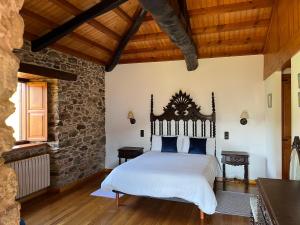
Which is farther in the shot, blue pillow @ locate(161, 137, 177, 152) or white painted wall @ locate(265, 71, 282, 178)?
blue pillow @ locate(161, 137, 177, 152)

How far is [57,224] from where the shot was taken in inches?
132

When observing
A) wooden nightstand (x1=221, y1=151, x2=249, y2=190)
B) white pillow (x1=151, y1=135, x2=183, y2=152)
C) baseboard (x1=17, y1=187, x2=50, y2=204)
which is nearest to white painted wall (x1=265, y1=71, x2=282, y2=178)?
wooden nightstand (x1=221, y1=151, x2=249, y2=190)

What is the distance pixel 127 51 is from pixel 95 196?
3563mm

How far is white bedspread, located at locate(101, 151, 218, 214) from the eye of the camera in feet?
11.0

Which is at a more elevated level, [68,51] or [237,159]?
[68,51]

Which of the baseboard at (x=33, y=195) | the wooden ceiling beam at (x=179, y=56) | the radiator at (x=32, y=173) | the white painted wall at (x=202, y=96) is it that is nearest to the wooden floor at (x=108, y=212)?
the baseboard at (x=33, y=195)

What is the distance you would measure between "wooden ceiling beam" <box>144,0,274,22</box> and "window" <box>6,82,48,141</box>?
10.7 feet

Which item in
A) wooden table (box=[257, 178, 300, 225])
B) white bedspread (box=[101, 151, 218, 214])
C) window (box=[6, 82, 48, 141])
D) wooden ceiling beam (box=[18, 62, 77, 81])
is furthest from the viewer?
window (box=[6, 82, 48, 141])

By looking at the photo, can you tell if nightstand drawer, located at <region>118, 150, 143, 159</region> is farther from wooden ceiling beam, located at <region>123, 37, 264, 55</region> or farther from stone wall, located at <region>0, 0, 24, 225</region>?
stone wall, located at <region>0, 0, 24, 225</region>

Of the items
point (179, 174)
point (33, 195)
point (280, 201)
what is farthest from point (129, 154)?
point (280, 201)

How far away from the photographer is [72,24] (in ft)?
12.8

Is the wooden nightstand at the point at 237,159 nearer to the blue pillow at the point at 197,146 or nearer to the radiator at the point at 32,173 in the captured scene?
the blue pillow at the point at 197,146

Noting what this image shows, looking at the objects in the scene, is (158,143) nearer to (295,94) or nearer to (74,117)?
(74,117)

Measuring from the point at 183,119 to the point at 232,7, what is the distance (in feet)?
8.72
